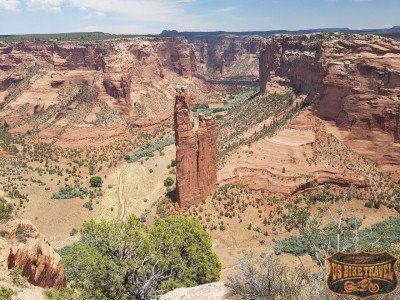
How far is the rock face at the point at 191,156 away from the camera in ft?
114

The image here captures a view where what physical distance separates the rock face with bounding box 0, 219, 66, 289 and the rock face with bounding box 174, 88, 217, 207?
18.1 meters

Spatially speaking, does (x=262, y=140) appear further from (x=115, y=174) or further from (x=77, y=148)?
(x=77, y=148)

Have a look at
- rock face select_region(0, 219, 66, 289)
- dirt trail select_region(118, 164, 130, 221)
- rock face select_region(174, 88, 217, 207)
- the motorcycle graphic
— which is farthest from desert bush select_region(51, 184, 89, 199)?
the motorcycle graphic

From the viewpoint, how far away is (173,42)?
116 metres

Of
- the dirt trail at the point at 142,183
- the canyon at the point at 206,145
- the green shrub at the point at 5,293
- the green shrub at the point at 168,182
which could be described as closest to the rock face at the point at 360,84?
the canyon at the point at 206,145

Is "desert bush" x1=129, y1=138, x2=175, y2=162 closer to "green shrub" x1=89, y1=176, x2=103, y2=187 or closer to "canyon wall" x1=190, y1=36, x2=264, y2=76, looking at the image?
"green shrub" x1=89, y1=176, x2=103, y2=187

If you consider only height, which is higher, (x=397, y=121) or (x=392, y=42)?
(x=392, y=42)

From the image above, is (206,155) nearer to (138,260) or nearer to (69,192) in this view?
(138,260)

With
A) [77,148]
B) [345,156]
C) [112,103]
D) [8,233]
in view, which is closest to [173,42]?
[112,103]

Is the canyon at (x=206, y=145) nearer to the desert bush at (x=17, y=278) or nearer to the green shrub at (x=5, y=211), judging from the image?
the desert bush at (x=17, y=278)

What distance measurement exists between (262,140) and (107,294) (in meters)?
34.0

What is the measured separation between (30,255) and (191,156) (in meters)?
21.5

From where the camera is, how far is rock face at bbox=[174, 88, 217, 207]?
114 ft

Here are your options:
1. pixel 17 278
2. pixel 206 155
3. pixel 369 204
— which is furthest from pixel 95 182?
pixel 369 204
